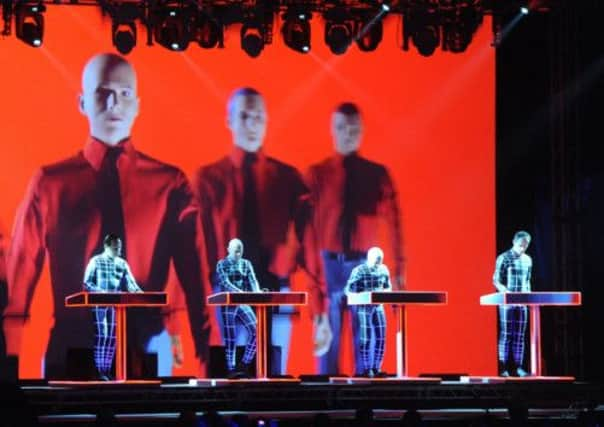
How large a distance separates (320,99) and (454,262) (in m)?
2.62

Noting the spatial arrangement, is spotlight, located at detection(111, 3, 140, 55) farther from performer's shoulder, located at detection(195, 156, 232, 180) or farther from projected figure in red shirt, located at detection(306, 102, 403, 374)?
projected figure in red shirt, located at detection(306, 102, 403, 374)

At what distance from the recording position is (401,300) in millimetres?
14875

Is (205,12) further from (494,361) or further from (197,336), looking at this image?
(494,361)

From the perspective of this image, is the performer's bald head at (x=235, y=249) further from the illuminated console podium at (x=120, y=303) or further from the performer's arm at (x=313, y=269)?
the performer's arm at (x=313, y=269)

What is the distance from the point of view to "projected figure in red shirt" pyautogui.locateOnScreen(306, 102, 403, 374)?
663 inches

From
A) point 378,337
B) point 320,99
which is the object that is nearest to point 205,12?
point 320,99

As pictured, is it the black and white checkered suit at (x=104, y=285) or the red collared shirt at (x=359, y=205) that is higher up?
the red collared shirt at (x=359, y=205)

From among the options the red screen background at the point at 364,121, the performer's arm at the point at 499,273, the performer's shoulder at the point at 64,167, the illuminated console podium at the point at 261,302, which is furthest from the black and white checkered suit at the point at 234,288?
the performer's arm at the point at 499,273

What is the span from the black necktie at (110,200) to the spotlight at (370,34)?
3.37m

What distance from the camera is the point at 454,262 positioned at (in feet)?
56.5

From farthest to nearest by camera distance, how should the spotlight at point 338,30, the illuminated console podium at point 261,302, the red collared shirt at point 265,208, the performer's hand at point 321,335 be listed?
1. the spotlight at point 338,30
2. the performer's hand at point 321,335
3. the red collared shirt at point 265,208
4. the illuminated console podium at point 261,302

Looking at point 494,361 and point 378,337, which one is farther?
point 494,361

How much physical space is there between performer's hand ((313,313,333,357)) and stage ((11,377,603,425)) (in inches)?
75.5

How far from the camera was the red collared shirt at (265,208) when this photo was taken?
1662 centimetres
